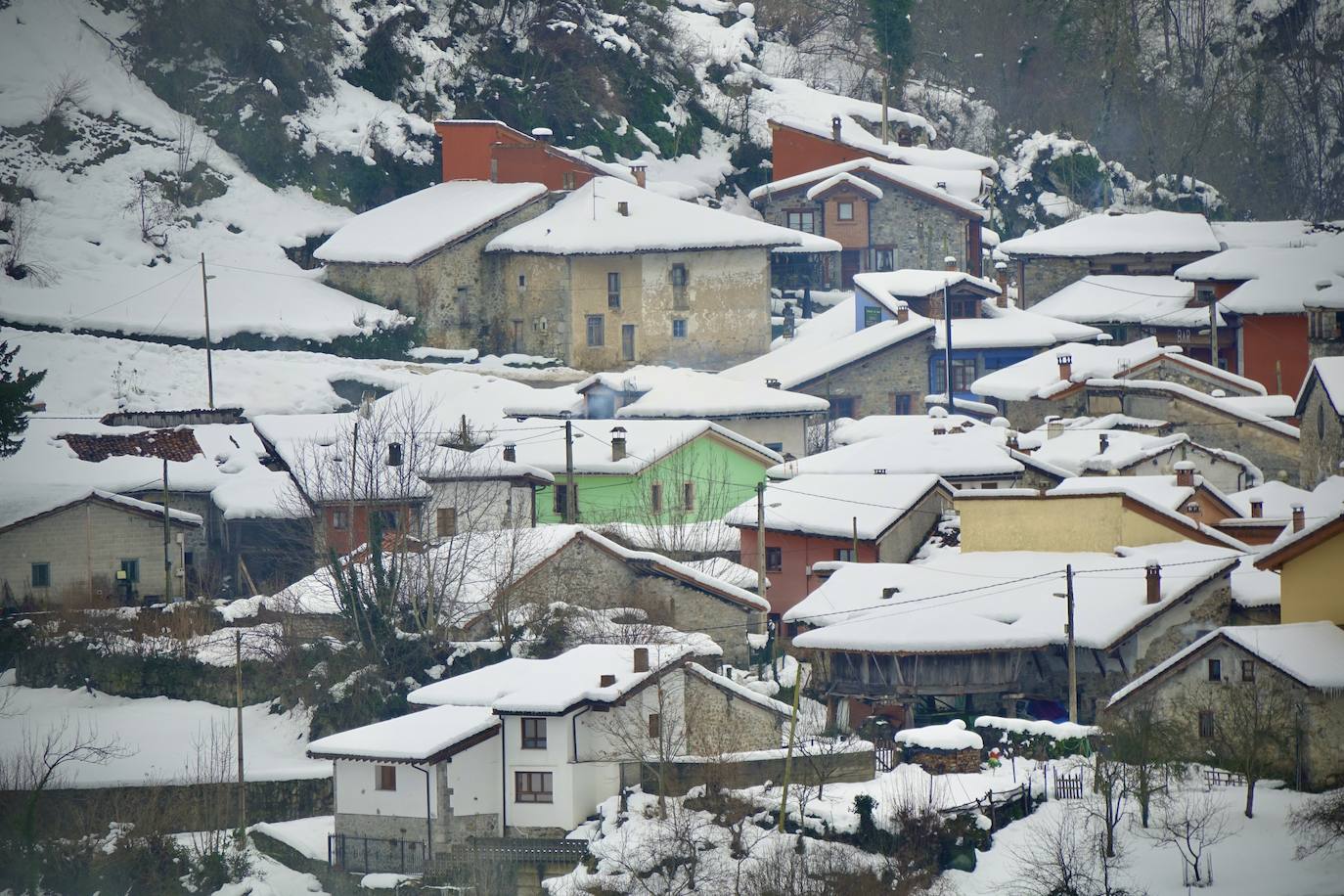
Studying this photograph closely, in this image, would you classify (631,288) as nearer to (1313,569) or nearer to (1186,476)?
(1186,476)

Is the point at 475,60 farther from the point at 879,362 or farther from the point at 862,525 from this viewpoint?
the point at 862,525

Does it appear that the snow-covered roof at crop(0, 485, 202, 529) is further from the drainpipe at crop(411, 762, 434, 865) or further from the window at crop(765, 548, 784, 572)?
the drainpipe at crop(411, 762, 434, 865)

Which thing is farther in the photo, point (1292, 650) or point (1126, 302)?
point (1126, 302)

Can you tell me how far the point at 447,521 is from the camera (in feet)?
175

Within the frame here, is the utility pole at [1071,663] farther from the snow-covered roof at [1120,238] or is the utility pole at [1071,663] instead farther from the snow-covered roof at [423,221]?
the snow-covered roof at [1120,238]

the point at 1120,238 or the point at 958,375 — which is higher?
the point at 1120,238

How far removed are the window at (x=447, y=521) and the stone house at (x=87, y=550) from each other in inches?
215

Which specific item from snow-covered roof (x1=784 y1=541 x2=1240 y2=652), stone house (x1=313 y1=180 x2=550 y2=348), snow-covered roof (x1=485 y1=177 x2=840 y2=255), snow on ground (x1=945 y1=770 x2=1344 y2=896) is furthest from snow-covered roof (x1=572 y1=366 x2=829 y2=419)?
snow on ground (x1=945 y1=770 x2=1344 y2=896)

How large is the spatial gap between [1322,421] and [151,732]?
81.9ft

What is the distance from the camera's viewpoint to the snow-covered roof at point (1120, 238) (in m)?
72.9

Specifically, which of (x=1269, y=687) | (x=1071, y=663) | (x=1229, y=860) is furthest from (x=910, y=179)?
(x=1229, y=860)

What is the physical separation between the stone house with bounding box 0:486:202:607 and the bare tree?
23956mm

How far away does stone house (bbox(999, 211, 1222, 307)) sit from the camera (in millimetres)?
73000

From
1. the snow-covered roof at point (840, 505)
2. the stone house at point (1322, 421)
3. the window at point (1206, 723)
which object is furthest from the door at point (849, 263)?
the window at point (1206, 723)
